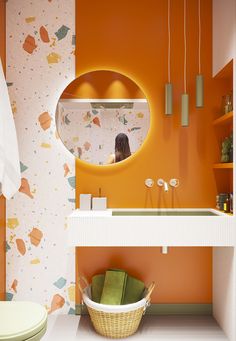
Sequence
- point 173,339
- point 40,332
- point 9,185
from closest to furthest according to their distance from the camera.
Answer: point 40,332 → point 9,185 → point 173,339

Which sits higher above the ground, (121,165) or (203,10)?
(203,10)

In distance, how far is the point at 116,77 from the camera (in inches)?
111

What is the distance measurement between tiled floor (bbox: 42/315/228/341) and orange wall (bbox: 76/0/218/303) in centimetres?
18

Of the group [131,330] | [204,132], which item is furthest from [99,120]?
[131,330]

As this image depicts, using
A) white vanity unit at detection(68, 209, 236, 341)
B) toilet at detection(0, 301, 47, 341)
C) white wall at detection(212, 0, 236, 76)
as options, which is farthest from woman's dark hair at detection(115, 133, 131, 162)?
toilet at detection(0, 301, 47, 341)

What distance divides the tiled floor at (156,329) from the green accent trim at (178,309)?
0.18 feet

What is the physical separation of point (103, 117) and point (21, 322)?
168cm

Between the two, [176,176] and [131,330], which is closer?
[131,330]

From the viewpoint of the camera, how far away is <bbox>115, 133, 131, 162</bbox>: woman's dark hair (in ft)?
9.22

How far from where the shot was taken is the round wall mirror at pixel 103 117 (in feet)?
9.21

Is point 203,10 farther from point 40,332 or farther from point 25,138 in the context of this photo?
point 40,332

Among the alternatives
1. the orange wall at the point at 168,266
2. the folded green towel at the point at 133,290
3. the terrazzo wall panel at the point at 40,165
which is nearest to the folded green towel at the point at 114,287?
the folded green towel at the point at 133,290

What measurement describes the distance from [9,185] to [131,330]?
1355mm

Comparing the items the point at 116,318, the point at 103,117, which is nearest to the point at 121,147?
the point at 103,117
